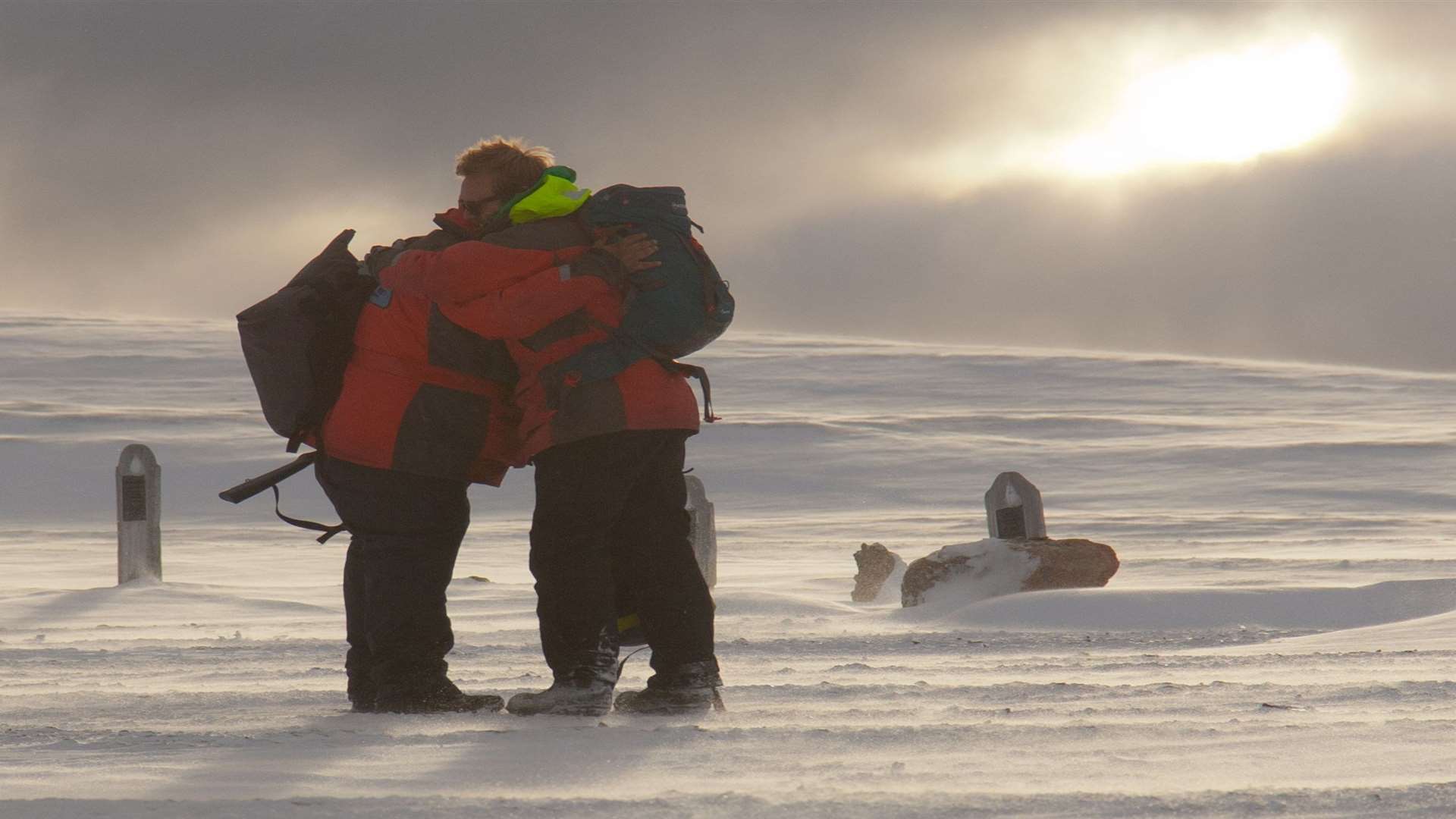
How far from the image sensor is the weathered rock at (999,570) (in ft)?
23.6

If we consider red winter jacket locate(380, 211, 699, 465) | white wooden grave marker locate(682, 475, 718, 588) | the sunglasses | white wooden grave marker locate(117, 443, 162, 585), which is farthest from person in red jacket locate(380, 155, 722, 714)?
white wooden grave marker locate(117, 443, 162, 585)

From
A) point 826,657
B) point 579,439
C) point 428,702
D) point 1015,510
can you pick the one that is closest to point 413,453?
point 579,439

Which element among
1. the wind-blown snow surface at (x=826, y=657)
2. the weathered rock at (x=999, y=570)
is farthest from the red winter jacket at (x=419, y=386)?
the weathered rock at (x=999, y=570)

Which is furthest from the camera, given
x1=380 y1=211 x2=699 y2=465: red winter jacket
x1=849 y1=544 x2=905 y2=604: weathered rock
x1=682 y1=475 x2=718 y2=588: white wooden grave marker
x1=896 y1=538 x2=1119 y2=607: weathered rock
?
x1=849 y1=544 x2=905 y2=604: weathered rock

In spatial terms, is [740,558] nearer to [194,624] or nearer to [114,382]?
[194,624]

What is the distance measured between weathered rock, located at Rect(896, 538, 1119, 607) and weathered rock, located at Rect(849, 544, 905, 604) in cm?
101

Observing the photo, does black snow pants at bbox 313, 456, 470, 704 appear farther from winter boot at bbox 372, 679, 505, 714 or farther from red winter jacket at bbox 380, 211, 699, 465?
red winter jacket at bbox 380, 211, 699, 465

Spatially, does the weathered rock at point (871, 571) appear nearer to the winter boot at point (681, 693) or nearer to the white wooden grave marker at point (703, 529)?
the white wooden grave marker at point (703, 529)

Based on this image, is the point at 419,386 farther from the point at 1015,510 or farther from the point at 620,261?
the point at 1015,510

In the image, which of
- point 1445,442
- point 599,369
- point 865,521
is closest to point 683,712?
point 599,369

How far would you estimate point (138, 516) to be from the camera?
802 centimetres

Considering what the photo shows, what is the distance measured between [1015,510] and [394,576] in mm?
4488

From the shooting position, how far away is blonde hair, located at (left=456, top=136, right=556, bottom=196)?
389 cm

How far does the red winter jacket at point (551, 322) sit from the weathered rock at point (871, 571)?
15.9 ft
